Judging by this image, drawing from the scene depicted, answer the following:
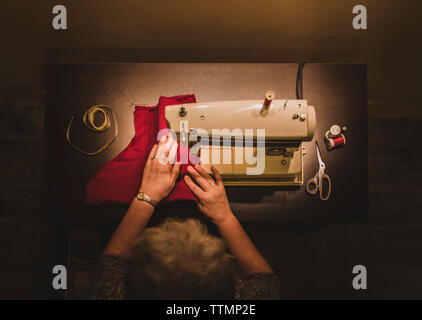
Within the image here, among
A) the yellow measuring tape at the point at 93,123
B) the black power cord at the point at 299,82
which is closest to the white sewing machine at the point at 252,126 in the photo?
the black power cord at the point at 299,82

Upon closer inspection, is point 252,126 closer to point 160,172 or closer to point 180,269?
point 160,172

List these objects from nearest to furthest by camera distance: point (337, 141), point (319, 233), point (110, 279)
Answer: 1. point (110, 279)
2. point (337, 141)
3. point (319, 233)

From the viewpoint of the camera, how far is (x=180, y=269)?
0.92 m

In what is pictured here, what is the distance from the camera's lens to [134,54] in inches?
71.4

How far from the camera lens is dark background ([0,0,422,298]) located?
1.74 meters

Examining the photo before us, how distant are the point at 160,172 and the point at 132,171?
136mm

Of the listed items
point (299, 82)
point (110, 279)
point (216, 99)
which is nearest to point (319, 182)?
point (299, 82)

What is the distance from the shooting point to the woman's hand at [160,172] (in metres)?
1.13

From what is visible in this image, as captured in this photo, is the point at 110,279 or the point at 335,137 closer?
the point at 110,279

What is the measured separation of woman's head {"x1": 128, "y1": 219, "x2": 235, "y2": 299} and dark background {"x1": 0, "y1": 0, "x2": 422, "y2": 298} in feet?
2.61

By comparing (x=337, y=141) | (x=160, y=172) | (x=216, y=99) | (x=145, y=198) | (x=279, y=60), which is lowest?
(x=145, y=198)

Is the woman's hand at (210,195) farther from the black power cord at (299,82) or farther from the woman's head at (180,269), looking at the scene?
the black power cord at (299,82)

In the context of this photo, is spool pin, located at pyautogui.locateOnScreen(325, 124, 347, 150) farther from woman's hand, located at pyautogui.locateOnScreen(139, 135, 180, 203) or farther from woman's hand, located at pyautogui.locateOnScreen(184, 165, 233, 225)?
woman's hand, located at pyautogui.locateOnScreen(139, 135, 180, 203)

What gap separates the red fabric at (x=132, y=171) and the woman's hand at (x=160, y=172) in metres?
0.04
